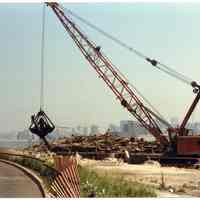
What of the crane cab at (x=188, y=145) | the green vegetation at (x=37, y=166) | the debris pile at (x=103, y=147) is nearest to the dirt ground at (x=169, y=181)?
the green vegetation at (x=37, y=166)

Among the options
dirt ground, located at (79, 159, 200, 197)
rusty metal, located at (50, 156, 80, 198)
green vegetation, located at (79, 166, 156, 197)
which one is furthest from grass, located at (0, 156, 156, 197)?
dirt ground, located at (79, 159, 200, 197)

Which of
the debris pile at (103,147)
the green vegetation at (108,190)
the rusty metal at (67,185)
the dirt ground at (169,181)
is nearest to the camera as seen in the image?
the rusty metal at (67,185)

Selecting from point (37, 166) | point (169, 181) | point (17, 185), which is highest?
point (37, 166)

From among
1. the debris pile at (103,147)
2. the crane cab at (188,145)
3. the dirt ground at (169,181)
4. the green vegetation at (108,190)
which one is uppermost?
the debris pile at (103,147)

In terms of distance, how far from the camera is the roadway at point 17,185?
19.3 meters

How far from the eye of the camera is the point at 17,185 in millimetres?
22328

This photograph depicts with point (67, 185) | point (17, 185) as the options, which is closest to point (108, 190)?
point (67, 185)

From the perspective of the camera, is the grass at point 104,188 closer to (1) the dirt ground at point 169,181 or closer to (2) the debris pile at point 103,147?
(1) the dirt ground at point 169,181

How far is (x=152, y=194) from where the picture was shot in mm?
19562

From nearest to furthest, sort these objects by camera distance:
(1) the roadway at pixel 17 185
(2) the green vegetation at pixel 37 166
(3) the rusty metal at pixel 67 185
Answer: (3) the rusty metal at pixel 67 185, (1) the roadway at pixel 17 185, (2) the green vegetation at pixel 37 166

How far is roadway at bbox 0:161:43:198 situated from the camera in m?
19.3

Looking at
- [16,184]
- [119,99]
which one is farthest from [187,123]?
[16,184]

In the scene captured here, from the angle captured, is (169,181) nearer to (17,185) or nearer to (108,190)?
(17,185)

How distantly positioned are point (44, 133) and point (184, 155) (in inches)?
500
